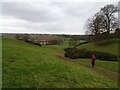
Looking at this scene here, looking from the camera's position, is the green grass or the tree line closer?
the green grass

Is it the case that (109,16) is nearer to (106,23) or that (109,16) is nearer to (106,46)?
(106,23)

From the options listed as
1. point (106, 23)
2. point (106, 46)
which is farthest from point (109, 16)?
point (106, 46)

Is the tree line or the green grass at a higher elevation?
the tree line

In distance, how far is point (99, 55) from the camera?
1682 inches

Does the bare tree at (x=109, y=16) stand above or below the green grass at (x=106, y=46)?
above

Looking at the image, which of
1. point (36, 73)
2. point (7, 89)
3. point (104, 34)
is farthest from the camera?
point (104, 34)

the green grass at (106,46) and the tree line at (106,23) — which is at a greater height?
the tree line at (106,23)

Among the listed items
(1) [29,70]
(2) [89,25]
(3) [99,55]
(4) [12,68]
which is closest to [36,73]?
(1) [29,70]

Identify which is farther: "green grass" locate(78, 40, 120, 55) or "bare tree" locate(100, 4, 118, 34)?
"bare tree" locate(100, 4, 118, 34)

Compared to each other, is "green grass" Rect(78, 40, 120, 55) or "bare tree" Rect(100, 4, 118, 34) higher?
"bare tree" Rect(100, 4, 118, 34)

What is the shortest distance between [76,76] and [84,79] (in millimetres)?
890

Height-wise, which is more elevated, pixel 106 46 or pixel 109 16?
pixel 109 16

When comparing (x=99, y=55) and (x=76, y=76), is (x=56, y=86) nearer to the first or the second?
(x=76, y=76)

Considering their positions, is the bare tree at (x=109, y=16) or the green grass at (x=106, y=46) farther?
the bare tree at (x=109, y=16)
